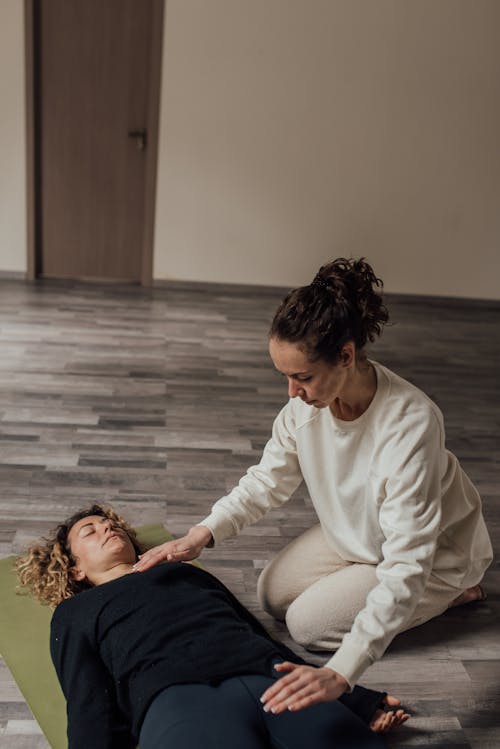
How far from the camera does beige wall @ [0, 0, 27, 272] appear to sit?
4621 mm

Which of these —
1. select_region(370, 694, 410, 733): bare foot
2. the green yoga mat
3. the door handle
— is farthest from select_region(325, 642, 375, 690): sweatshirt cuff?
the door handle

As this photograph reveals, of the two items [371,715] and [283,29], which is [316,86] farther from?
[371,715]

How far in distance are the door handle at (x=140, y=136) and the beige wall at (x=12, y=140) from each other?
64cm

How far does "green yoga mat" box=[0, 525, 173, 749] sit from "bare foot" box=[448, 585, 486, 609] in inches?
40.5

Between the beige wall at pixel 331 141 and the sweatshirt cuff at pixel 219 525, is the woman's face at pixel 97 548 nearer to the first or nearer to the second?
the sweatshirt cuff at pixel 219 525

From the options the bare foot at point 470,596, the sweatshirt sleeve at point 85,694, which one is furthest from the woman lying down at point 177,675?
the bare foot at point 470,596

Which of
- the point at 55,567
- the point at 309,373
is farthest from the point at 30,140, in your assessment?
the point at 309,373

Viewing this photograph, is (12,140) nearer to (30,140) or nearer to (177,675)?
(30,140)

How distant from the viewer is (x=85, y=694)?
1547 mm

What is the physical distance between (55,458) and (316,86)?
3.10m

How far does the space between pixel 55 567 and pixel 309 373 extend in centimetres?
81

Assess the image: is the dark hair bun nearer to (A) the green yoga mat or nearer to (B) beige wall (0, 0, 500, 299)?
(A) the green yoga mat

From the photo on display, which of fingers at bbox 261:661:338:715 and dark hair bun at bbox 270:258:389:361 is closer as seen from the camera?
fingers at bbox 261:661:338:715

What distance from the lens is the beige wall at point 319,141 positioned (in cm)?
474
